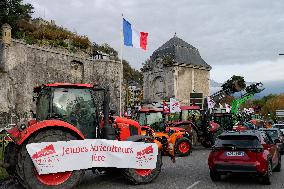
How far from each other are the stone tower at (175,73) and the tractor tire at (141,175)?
40642 millimetres

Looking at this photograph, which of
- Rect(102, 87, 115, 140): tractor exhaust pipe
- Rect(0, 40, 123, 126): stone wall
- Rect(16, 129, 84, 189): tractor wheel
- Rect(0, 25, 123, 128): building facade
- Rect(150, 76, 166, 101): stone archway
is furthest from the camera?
Rect(150, 76, 166, 101): stone archway

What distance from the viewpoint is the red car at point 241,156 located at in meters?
10.3

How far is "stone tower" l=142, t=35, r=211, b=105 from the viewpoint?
2045 inches

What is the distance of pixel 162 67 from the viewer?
5319cm

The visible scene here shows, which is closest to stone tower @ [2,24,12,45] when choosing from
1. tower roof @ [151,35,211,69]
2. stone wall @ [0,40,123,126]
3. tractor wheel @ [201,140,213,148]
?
stone wall @ [0,40,123,126]

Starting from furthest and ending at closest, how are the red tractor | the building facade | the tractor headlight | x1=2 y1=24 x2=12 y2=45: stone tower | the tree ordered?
the tree
the building facade
x1=2 y1=24 x2=12 y2=45: stone tower
the tractor headlight
the red tractor

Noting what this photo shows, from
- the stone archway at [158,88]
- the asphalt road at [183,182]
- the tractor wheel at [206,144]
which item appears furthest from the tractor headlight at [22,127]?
the stone archway at [158,88]

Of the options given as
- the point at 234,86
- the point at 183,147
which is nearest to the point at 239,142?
the point at 183,147

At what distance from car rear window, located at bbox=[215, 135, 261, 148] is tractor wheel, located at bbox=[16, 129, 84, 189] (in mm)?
4325

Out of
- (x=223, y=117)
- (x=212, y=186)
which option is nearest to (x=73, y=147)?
(x=212, y=186)

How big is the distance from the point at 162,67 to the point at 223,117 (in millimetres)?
26428

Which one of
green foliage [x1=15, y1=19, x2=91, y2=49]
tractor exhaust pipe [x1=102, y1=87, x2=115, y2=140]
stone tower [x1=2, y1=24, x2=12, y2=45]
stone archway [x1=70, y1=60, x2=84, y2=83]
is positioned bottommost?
tractor exhaust pipe [x1=102, y1=87, x2=115, y2=140]

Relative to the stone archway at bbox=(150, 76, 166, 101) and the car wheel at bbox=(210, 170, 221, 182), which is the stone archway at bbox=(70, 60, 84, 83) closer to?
the stone archway at bbox=(150, 76, 166, 101)

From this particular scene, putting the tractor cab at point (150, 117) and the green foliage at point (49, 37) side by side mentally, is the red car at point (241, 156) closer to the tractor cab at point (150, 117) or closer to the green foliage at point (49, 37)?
the tractor cab at point (150, 117)
